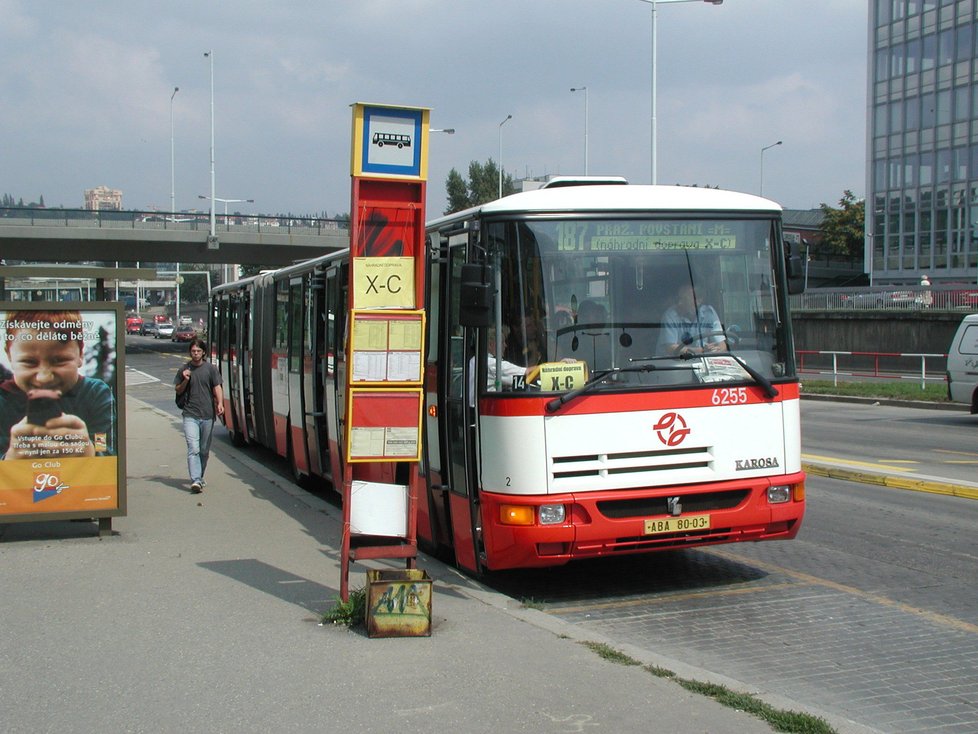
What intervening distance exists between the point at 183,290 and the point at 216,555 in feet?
585

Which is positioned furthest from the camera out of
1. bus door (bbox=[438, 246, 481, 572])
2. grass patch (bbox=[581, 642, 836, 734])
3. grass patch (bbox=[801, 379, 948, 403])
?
grass patch (bbox=[801, 379, 948, 403])

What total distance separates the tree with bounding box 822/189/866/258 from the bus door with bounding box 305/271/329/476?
74371 millimetres

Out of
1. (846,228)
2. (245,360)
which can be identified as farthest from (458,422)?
(846,228)

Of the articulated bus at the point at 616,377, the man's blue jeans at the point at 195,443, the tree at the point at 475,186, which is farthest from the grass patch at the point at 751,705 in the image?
the tree at the point at 475,186

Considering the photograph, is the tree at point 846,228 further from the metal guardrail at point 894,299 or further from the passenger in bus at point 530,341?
the passenger in bus at point 530,341

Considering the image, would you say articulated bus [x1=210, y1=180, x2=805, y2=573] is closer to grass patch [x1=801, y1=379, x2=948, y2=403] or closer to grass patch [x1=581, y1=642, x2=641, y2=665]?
grass patch [x1=581, y1=642, x2=641, y2=665]

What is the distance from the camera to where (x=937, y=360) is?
37594mm

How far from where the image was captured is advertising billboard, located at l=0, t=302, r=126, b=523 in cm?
940

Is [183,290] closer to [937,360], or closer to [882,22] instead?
[882,22]

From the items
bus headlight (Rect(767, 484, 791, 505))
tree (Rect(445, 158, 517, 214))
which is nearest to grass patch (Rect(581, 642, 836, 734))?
bus headlight (Rect(767, 484, 791, 505))

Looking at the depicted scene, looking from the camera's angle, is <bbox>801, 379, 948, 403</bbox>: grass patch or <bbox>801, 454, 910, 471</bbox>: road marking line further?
<bbox>801, 379, 948, 403</bbox>: grass patch

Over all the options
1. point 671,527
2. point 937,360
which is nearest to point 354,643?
point 671,527

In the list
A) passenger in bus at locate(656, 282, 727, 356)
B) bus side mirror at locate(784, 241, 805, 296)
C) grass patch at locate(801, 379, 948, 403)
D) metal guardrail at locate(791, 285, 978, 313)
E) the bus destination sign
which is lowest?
grass patch at locate(801, 379, 948, 403)

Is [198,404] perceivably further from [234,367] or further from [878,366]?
[878,366]
